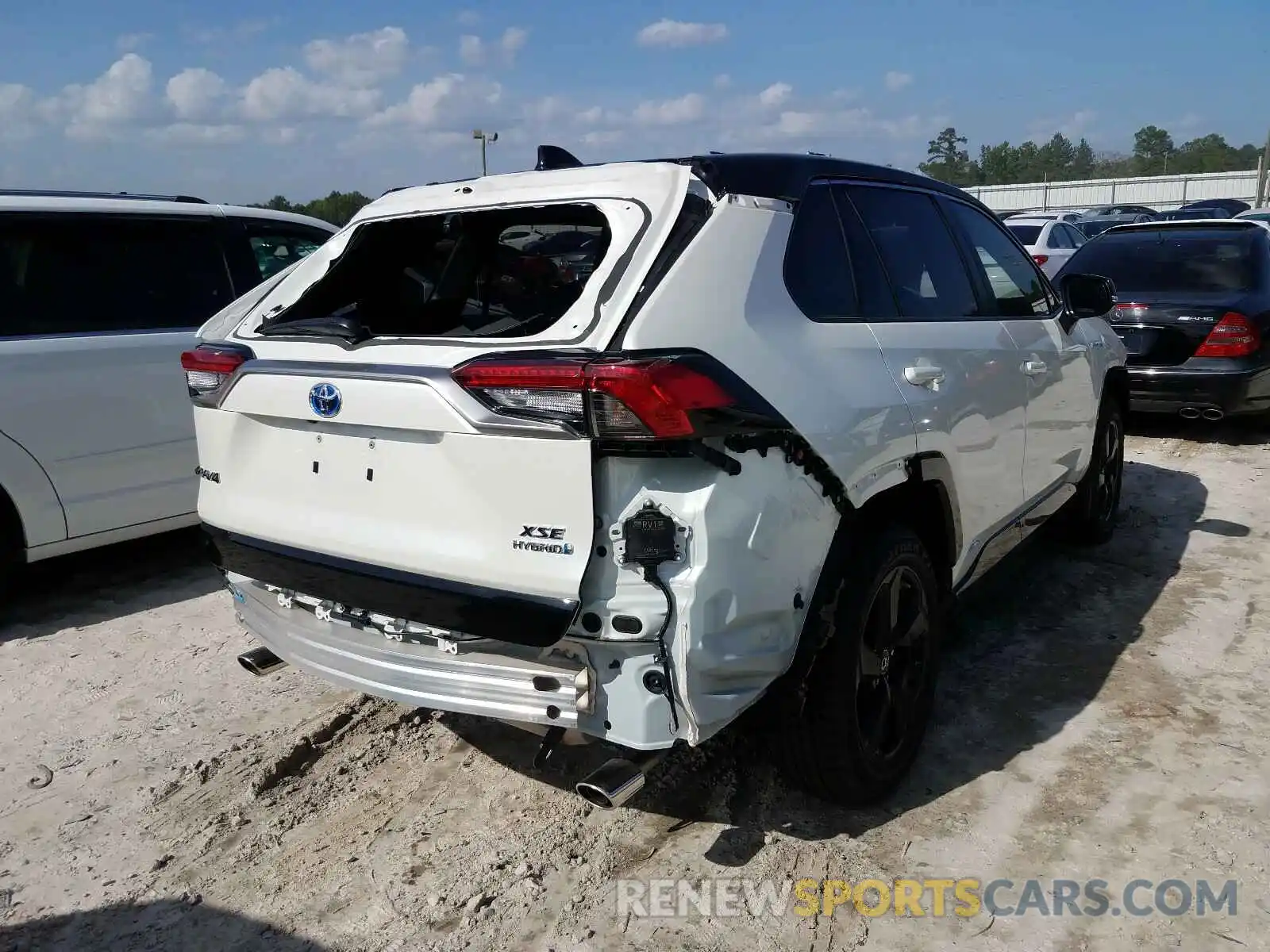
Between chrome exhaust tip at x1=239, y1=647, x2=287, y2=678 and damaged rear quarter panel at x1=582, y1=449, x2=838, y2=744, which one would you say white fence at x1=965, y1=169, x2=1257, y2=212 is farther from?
damaged rear quarter panel at x1=582, y1=449, x2=838, y2=744

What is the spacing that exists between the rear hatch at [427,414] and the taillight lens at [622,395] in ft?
0.06

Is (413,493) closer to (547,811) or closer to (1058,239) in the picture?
(547,811)

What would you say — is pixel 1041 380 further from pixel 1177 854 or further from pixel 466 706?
pixel 466 706

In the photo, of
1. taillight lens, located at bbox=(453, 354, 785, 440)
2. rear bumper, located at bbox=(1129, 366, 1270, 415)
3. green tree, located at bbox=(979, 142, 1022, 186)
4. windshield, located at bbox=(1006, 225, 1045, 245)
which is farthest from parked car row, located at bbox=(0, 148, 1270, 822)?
green tree, located at bbox=(979, 142, 1022, 186)

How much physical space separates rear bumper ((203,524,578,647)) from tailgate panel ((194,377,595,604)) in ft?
0.07

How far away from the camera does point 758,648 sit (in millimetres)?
2377

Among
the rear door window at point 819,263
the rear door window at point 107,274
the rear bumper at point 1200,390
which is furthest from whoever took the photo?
the rear bumper at point 1200,390

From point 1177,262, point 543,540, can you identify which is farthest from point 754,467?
point 1177,262

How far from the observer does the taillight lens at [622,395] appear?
2.16 meters

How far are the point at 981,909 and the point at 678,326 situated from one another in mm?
1731

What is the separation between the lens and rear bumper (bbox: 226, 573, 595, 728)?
2363mm

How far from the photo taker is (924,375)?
3.07 metres

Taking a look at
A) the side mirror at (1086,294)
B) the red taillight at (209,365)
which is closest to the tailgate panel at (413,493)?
the red taillight at (209,365)

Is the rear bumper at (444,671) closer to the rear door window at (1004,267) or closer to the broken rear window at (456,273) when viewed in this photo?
the broken rear window at (456,273)
